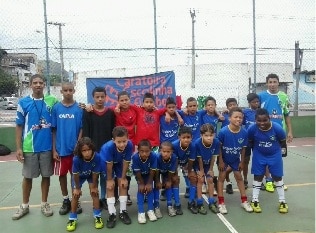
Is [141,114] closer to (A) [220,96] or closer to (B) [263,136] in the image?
(B) [263,136]

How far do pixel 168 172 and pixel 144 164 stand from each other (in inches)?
14.2

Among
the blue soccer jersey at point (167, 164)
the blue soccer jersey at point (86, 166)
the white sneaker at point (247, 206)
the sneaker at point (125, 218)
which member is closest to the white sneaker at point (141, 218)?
the sneaker at point (125, 218)

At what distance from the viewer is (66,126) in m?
4.23

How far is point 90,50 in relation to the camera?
25.2 ft

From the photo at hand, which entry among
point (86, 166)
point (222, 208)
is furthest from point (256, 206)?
point (86, 166)

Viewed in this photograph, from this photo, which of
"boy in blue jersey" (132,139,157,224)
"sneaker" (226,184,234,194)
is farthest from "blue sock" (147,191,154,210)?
"sneaker" (226,184,234,194)

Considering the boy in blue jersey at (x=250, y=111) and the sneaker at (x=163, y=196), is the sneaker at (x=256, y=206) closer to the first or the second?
the boy in blue jersey at (x=250, y=111)

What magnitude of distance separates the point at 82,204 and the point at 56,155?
0.95 m

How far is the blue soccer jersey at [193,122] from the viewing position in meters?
4.86

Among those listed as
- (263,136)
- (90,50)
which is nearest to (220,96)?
(90,50)

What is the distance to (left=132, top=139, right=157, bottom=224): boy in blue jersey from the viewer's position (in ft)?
13.3

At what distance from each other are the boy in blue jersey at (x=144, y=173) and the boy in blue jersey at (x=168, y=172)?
0.36 feet

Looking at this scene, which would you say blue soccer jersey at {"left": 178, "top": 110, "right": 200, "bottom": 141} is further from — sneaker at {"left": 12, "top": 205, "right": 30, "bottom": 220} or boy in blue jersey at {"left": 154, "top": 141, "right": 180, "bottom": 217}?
sneaker at {"left": 12, "top": 205, "right": 30, "bottom": 220}

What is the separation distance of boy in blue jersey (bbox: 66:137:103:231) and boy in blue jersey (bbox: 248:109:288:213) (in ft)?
6.46
